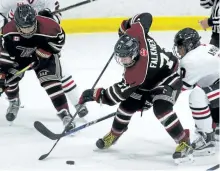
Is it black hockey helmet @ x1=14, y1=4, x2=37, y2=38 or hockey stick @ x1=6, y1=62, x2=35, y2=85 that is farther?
hockey stick @ x1=6, y1=62, x2=35, y2=85

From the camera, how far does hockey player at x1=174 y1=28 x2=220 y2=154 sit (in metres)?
3.02

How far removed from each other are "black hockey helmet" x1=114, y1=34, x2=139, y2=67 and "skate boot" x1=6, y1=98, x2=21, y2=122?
1000 millimetres

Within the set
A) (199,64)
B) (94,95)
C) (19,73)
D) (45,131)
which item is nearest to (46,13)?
(19,73)

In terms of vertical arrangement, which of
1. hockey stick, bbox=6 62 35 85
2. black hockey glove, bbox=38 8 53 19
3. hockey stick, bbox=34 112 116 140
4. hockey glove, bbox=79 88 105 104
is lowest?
hockey stick, bbox=34 112 116 140

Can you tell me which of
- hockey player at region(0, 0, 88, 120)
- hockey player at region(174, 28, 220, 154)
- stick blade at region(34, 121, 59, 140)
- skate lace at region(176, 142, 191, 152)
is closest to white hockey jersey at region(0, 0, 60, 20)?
hockey player at region(0, 0, 88, 120)

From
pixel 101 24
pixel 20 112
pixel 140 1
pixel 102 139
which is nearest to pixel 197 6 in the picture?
pixel 140 1

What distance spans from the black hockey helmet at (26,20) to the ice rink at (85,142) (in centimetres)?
47

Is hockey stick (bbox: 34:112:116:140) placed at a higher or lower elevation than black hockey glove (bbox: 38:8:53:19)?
lower

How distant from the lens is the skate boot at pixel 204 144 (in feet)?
10.3

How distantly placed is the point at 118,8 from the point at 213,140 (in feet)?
8.53

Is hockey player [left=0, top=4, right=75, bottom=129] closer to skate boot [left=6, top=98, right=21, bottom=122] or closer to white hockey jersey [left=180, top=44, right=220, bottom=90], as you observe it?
skate boot [left=6, top=98, right=21, bottom=122]

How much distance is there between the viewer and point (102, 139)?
3281mm

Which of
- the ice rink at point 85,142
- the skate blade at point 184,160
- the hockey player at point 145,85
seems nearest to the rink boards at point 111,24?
the ice rink at point 85,142

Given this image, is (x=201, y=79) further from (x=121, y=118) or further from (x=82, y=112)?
(x=82, y=112)
